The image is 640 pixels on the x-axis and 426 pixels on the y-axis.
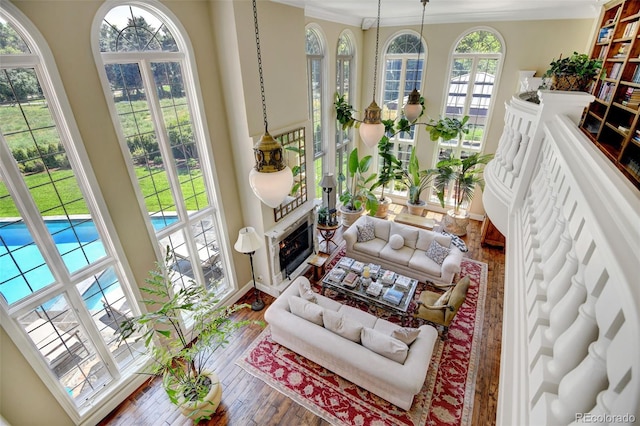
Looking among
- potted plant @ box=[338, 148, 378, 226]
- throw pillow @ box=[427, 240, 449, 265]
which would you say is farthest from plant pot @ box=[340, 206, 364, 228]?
throw pillow @ box=[427, 240, 449, 265]

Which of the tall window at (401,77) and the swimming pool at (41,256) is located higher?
the tall window at (401,77)

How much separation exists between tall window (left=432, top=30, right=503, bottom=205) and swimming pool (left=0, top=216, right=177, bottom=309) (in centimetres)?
783

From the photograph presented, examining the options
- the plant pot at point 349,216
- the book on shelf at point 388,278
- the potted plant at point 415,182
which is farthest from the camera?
the plant pot at point 349,216

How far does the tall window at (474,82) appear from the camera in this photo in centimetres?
674

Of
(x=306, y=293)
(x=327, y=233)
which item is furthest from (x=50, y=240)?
(x=327, y=233)

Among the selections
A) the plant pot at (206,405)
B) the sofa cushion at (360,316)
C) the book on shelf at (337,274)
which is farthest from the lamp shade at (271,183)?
the book on shelf at (337,274)

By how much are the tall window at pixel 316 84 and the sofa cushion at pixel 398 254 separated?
2.51 meters

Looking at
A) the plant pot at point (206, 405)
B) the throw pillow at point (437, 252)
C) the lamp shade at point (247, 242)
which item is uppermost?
the lamp shade at point (247, 242)

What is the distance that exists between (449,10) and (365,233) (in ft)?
16.1

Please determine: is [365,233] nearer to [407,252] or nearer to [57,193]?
[407,252]

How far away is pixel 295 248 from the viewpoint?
6074 millimetres

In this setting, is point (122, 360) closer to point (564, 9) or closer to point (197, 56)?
point (197, 56)

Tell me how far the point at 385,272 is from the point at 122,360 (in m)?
4.32

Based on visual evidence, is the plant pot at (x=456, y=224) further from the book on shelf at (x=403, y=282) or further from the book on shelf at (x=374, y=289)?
the book on shelf at (x=374, y=289)
